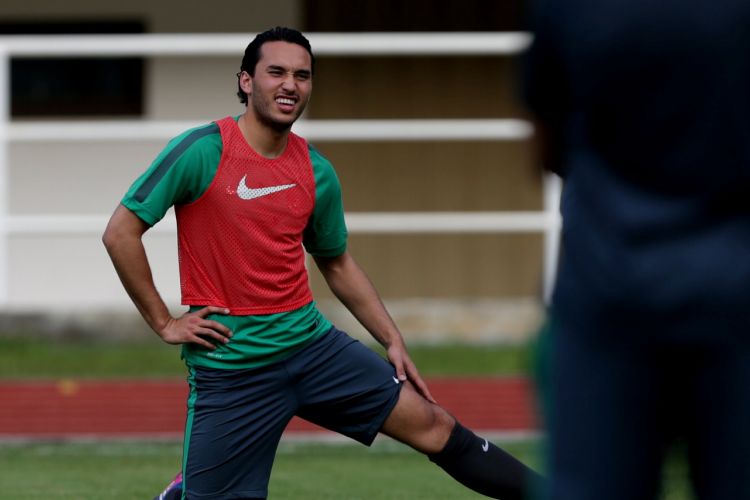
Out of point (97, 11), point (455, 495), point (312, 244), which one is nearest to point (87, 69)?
point (97, 11)

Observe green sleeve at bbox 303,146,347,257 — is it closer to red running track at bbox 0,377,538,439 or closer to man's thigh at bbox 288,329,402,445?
man's thigh at bbox 288,329,402,445

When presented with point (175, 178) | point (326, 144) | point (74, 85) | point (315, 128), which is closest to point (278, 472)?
point (175, 178)

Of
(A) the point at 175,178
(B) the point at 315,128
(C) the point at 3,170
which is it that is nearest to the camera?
(A) the point at 175,178

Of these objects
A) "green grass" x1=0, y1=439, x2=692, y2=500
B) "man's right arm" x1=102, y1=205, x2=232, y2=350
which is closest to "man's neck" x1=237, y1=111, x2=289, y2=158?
"man's right arm" x1=102, y1=205, x2=232, y2=350

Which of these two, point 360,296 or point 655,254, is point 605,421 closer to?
point 655,254

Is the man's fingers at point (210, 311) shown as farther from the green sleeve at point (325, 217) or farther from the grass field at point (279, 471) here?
the grass field at point (279, 471)

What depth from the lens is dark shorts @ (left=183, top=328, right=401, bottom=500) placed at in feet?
18.0

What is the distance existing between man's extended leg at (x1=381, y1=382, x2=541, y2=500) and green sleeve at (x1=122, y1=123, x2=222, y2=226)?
3.30ft

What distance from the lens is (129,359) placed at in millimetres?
13211

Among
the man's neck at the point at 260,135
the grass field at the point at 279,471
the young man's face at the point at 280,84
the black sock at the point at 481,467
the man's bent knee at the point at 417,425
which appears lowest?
the grass field at the point at 279,471

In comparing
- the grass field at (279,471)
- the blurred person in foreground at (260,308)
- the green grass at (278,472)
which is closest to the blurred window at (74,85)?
the grass field at (279,471)

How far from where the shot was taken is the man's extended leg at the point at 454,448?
5773mm

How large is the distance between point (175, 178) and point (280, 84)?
1.66 feet

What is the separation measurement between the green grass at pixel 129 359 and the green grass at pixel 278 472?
2.96 meters
